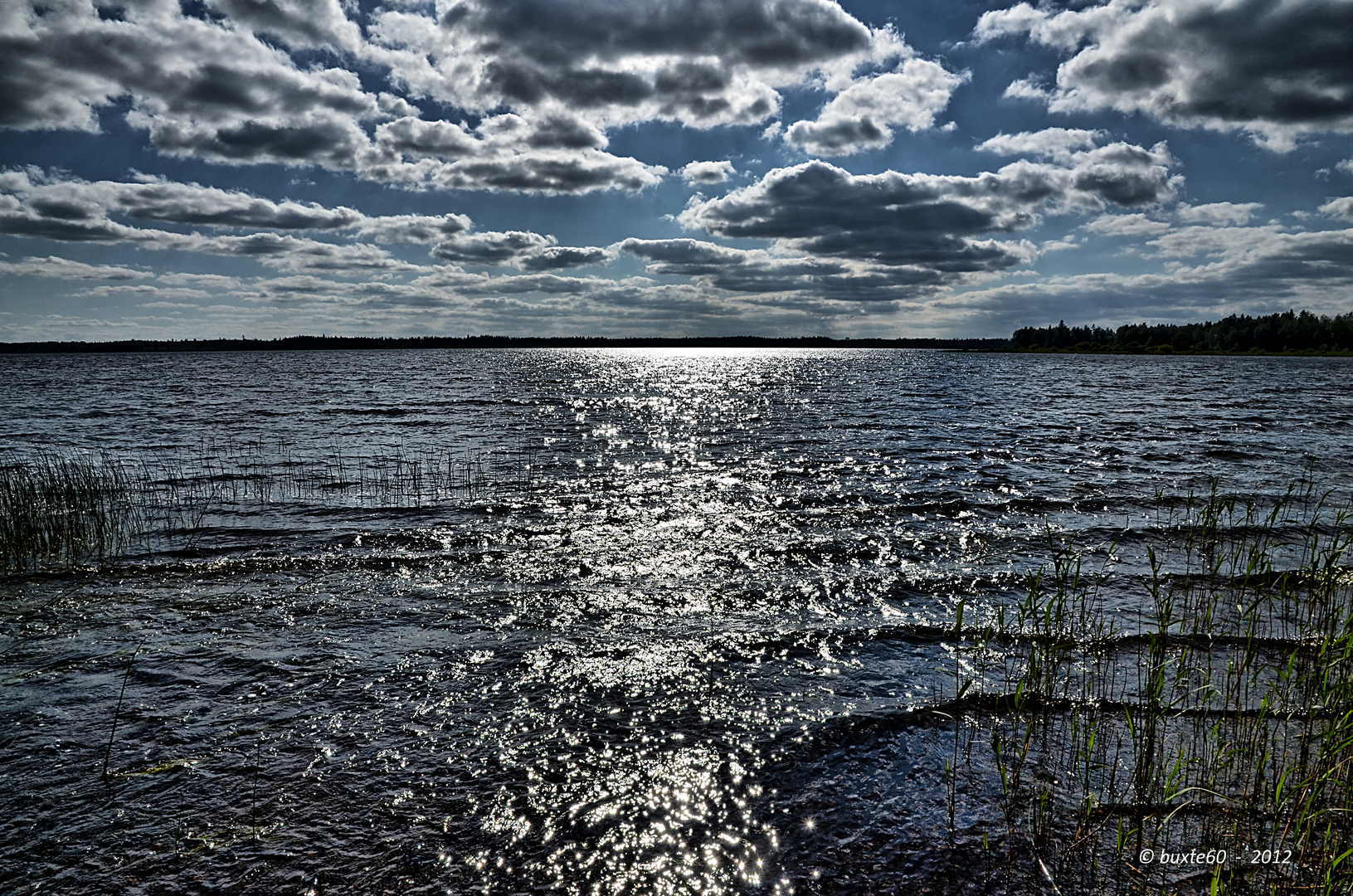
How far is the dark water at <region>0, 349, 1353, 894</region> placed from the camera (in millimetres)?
5789

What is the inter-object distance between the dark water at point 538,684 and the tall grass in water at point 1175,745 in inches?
27.4

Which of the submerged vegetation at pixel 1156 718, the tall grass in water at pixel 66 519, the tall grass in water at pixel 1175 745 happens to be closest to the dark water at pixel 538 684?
the submerged vegetation at pixel 1156 718

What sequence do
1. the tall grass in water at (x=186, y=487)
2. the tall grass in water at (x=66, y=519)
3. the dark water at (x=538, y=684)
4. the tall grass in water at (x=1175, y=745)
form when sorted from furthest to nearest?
1. the tall grass in water at (x=186, y=487)
2. the tall grass in water at (x=66, y=519)
3. the dark water at (x=538, y=684)
4. the tall grass in water at (x=1175, y=745)

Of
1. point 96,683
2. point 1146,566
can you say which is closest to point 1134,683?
point 1146,566

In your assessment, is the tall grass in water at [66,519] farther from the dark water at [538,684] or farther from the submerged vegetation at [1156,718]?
the dark water at [538,684]

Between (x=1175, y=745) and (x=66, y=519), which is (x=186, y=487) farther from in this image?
(x=1175, y=745)

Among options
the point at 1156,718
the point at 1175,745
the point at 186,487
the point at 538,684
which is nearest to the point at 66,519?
the point at 186,487

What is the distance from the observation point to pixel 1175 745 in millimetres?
7309

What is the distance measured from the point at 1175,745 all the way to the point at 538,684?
788 centimetres

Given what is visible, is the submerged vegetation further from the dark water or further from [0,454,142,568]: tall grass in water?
the dark water

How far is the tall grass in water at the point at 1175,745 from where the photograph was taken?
18.0ft

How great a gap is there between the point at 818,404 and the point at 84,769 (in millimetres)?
61473

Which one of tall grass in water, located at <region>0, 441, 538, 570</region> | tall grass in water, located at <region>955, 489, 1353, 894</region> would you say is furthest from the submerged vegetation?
tall grass in water, located at <region>0, 441, 538, 570</region>

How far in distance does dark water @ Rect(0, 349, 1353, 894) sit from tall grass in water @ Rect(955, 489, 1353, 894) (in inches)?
27.4
